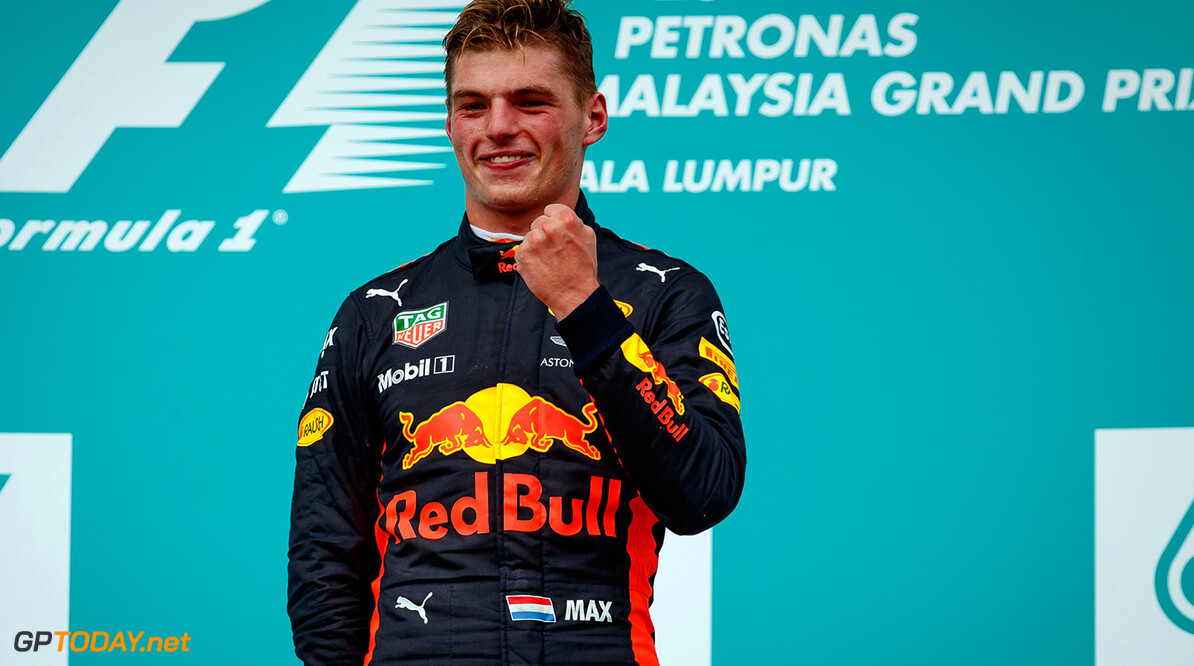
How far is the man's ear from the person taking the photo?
1.35 metres

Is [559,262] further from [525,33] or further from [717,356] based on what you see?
[525,33]

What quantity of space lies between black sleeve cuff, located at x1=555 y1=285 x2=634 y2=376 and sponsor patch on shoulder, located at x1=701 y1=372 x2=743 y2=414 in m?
0.17

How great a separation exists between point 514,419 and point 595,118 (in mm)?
389

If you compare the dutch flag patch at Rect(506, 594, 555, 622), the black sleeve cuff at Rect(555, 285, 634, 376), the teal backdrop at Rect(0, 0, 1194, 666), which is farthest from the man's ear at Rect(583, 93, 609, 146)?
the teal backdrop at Rect(0, 0, 1194, 666)

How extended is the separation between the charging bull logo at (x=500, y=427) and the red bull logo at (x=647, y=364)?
15 cm

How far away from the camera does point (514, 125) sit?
1263 millimetres

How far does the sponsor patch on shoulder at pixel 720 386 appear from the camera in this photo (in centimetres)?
119

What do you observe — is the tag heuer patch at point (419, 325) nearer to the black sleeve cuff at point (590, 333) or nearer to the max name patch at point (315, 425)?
the max name patch at point (315, 425)

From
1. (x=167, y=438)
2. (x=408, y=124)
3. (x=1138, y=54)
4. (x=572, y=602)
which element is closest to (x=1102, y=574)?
(x=1138, y=54)

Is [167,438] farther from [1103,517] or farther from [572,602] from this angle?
[1103,517]

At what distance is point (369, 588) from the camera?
1312 mm

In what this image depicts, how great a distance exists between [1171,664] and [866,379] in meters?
0.80

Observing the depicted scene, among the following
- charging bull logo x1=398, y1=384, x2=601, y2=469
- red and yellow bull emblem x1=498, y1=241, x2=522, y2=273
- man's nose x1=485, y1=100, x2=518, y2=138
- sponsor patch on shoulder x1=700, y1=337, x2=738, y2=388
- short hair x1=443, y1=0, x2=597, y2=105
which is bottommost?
charging bull logo x1=398, y1=384, x2=601, y2=469

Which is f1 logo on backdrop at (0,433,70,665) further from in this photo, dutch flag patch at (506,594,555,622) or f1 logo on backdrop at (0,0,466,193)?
dutch flag patch at (506,594,555,622)
